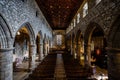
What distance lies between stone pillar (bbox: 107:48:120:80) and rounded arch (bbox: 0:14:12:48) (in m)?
5.60

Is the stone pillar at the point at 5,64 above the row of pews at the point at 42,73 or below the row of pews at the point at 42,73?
above

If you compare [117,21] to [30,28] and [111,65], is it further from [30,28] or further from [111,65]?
[30,28]

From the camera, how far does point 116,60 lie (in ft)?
20.8

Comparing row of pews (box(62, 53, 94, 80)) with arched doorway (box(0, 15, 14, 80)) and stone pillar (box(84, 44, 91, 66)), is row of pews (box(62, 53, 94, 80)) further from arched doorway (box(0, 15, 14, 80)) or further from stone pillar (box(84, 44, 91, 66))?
arched doorway (box(0, 15, 14, 80))

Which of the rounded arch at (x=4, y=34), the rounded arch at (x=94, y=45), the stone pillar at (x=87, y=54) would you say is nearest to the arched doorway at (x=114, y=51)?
the rounded arch at (x=94, y=45)

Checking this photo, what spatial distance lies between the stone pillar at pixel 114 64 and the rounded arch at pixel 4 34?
560 centimetres

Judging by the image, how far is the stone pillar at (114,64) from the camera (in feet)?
20.5

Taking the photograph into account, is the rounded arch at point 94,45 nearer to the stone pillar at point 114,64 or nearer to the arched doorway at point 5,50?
the stone pillar at point 114,64

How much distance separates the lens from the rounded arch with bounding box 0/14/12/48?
6530mm

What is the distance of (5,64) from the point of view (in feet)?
23.2

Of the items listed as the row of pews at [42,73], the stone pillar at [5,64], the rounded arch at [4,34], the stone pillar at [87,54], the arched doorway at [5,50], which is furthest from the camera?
the stone pillar at [87,54]

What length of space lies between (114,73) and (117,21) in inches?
101

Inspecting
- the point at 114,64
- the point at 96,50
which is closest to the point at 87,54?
the point at 96,50

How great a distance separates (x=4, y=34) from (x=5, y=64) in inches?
66.1
